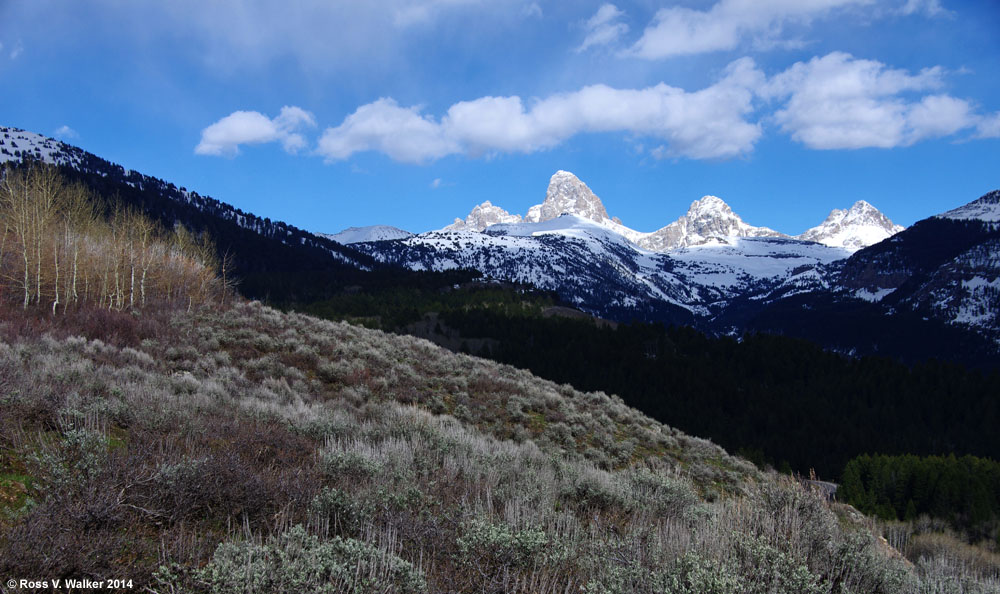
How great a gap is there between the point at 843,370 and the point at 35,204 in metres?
120

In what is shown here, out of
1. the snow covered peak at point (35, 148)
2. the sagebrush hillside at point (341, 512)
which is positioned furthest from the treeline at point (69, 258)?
the snow covered peak at point (35, 148)

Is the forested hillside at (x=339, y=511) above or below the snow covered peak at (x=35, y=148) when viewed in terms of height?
below

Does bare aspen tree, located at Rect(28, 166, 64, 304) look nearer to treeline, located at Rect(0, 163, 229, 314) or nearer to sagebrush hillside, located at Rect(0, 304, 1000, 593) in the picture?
treeline, located at Rect(0, 163, 229, 314)

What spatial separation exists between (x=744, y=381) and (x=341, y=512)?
9165cm

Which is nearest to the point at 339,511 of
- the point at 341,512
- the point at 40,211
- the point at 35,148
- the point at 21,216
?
the point at 341,512

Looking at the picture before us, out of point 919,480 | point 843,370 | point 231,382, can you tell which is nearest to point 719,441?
point 919,480

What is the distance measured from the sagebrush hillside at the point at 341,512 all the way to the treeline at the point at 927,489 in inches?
1112

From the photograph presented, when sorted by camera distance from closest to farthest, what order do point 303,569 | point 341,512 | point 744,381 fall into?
1. point 303,569
2. point 341,512
3. point 744,381

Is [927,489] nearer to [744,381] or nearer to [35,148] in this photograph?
[744,381]

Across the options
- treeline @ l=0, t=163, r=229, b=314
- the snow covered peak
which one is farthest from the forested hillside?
the snow covered peak

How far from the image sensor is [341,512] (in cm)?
510

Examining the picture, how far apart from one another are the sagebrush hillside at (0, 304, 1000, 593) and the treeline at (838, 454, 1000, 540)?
2824cm

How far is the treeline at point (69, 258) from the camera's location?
91.5 feet

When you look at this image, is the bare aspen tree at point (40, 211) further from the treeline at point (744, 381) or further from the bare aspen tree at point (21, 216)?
the treeline at point (744, 381)
